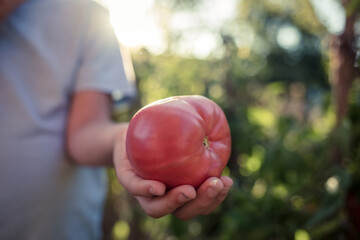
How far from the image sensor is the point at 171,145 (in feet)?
1.75

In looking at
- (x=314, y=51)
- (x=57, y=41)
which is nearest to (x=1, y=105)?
(x=57, y=41)

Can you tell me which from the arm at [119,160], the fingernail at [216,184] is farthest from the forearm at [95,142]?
the fingernail at [216,184]

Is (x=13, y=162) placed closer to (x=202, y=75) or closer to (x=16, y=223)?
(x=16, y=223)

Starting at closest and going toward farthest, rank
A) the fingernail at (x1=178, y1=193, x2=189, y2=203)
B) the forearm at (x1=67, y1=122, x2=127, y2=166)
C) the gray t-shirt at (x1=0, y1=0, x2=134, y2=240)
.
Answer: the fingernail at (x1=178, y1=193, x2=189, y2=203) < the forearm at (x1=67, y1=122, x2=127, y2=166) < the gray t-shirt at (x1=0, y1=0, x2=134, y2=240)

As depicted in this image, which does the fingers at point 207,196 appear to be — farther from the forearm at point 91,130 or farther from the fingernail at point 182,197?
the forearm at point 91,130

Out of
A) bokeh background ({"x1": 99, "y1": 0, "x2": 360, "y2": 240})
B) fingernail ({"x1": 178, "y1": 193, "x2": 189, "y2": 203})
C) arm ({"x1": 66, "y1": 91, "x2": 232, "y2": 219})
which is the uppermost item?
fingernail ({"x1": 178, "y1": 193, "x2": 189, "y2": 203})

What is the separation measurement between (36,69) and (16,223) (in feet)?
1.45

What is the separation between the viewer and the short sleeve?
0.91 metres

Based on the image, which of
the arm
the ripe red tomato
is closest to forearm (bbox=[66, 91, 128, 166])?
the arm

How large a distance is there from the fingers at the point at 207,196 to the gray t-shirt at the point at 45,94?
0.46 m

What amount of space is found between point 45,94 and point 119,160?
0.42m

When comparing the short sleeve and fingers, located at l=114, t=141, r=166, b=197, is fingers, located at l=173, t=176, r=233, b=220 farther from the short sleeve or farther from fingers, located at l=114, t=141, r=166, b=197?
the short sleeve

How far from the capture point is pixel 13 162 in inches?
33.7

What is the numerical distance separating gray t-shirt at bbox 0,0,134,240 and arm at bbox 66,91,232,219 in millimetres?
48
